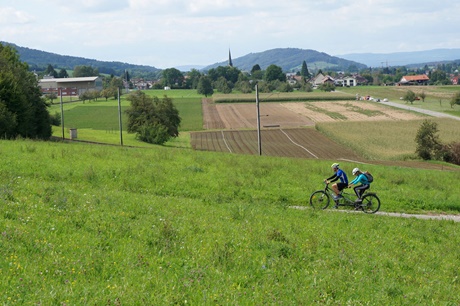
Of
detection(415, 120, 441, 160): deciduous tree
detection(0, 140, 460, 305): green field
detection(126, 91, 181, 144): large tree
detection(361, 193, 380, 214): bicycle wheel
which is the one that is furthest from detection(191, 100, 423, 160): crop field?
detection(0, 140, 460, 305): green field

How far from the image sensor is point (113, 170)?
23.0 metres

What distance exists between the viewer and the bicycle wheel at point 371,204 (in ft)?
69.4

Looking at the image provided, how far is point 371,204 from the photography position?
2117cm

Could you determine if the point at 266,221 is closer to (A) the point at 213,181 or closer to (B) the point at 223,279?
(B) the point at 223,279

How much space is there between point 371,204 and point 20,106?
4158 cm

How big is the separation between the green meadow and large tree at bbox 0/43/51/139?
24.4 m

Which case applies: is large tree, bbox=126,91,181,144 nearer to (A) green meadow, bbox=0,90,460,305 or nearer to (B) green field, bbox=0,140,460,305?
(A) green meadow, bbox=0,90,460,305

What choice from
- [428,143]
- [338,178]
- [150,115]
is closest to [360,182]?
[338,178]

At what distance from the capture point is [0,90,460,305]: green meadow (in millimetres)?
9031

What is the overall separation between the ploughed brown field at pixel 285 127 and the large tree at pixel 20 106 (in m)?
20.5

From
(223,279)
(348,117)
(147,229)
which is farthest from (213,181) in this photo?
(348,117)

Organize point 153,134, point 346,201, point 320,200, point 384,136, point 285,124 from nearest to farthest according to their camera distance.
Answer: point 320,200
point 346,201
point 153,134
point 384,136
point 285,124

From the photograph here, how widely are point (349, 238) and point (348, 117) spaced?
110681 millimetres

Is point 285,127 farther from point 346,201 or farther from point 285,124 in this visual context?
point 346,201
